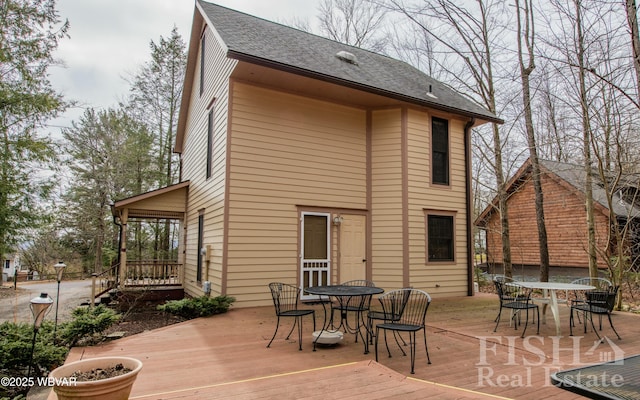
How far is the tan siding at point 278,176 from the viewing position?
7082 mm

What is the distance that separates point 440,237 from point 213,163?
5616 mm

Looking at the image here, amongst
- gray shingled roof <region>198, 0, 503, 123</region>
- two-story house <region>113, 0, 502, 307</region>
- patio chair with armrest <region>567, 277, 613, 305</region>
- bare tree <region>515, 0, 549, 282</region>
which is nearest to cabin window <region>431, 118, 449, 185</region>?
two-story house <region>113, 0, 502, 307</region>

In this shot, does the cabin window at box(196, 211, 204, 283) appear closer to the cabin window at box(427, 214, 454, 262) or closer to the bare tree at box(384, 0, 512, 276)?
the cabin window at box(427, 214, 454, 262)

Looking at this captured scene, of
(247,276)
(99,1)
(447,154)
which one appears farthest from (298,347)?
(99,1)

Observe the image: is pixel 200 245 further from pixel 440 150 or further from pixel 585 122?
pixel 585 122

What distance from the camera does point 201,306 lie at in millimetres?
6363

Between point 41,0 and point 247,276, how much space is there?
10.6 meters

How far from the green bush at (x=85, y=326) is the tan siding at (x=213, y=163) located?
223 cm

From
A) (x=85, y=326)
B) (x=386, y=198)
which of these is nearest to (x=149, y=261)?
(x=85, y=326)

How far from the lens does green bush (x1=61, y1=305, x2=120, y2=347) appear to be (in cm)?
459

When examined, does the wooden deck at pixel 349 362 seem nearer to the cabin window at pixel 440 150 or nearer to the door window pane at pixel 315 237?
the door window pane at pixel 315 237

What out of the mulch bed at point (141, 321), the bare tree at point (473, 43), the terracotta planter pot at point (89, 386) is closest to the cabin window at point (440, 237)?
the bare tree at point (473, 43)

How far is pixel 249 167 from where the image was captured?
24.0 feet

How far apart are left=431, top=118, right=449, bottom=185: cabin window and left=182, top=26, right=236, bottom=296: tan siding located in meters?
5.00
